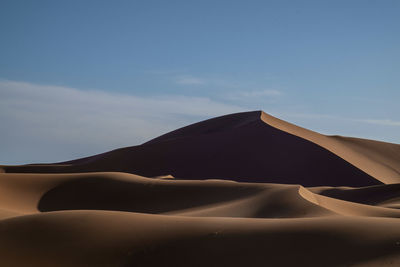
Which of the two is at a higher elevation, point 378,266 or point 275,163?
point 275,163

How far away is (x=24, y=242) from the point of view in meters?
8.31

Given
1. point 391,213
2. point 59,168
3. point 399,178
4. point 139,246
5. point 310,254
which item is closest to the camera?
point 310,254

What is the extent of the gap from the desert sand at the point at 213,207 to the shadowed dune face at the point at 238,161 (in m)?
0.07

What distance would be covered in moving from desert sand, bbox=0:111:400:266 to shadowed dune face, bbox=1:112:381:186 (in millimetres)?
74

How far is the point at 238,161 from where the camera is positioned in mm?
33500

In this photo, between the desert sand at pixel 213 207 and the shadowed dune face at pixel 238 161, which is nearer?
the desert sand at pixel 213 207

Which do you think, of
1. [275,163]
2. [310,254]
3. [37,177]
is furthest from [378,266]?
[275,163]

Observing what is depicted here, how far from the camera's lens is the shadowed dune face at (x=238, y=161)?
106 ft

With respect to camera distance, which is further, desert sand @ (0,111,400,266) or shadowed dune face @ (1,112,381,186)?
shadowed dune face @ (1,112,381,186)

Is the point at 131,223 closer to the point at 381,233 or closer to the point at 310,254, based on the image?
the point at 310,254

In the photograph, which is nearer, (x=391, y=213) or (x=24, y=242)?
(x=24, y=242)

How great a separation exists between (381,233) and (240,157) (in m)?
26.5

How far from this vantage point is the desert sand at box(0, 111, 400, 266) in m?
7.43

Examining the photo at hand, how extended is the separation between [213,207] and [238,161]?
1874 centimetres
